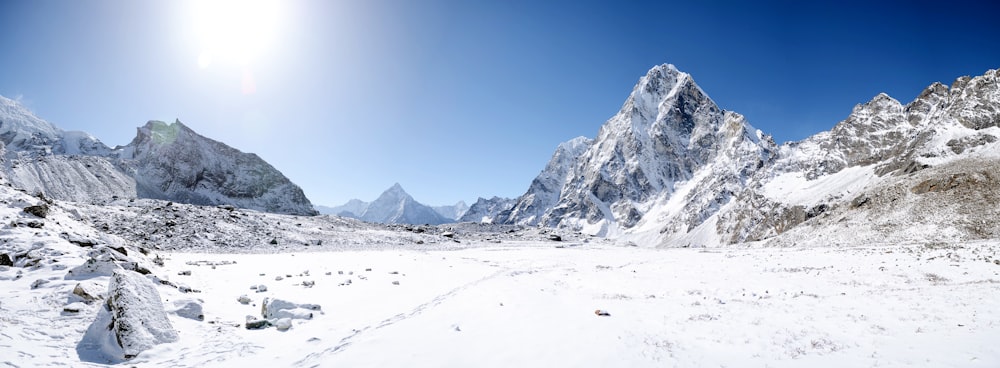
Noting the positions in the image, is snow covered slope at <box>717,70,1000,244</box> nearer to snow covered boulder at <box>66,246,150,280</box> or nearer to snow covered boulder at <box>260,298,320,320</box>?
snow covered boulder at <box>260,298,320,320</box>

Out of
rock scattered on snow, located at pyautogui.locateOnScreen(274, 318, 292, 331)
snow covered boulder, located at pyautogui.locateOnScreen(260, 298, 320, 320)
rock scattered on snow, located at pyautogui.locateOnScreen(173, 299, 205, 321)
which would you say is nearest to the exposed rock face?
rock scattered on snow, located at pyautogui.locateOnScreen(173, 299, 205, 321)

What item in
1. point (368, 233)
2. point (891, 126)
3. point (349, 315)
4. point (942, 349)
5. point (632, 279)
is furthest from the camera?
point (891, 126)

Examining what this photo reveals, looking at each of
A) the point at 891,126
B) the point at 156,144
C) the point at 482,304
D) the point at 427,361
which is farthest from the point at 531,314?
the point at 156,144

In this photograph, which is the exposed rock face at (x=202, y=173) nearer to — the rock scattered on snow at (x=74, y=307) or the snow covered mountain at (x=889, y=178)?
the rock scattered on snow at (x=74, y=307)

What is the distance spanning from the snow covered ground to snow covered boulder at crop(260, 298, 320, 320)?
33 cm

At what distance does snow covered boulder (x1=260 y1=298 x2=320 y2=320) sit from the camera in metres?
12.9

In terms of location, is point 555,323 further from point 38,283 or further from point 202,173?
point 202,173

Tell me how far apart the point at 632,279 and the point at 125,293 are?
23.4 metres

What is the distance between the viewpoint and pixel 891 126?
356ft

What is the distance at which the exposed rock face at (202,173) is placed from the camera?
406 ft

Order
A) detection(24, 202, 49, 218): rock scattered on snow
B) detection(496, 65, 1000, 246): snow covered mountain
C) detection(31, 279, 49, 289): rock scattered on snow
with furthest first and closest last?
detection(496, 65, 1000, 246): snow covered mountain < detection(24, 202, 49, 218): rock scattered on snow < detection(31, 279, 49, 289): rock scattered on snow

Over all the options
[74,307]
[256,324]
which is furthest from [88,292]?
[256,324]

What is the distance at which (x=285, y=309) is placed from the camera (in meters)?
13.2

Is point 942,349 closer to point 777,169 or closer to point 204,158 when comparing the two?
point 777,169
